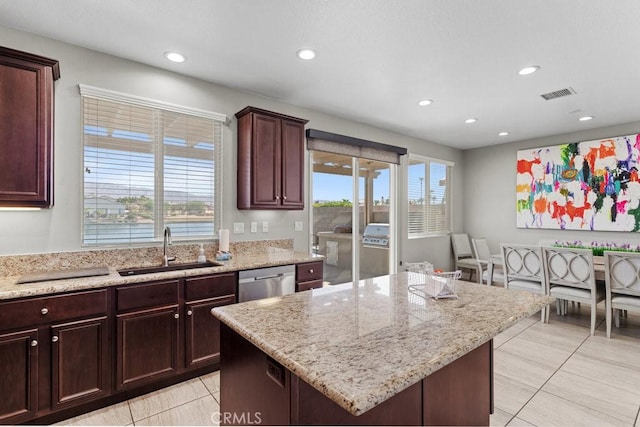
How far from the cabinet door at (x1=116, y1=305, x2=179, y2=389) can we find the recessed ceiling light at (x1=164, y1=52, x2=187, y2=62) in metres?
2.05

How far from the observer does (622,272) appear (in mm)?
3330

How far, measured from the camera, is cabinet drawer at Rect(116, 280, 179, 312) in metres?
2.23

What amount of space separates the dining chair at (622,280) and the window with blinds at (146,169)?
416 centimetres

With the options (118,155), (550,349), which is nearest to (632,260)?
(550,349)

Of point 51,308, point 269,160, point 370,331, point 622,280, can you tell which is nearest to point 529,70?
point 622,280

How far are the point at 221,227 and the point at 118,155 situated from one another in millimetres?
1109

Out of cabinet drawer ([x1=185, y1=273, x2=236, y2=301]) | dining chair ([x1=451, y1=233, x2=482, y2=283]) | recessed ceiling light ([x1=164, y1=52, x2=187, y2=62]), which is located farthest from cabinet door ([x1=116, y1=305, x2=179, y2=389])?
dining chair ([x1=451, y1=233, x2=482, y2=283])

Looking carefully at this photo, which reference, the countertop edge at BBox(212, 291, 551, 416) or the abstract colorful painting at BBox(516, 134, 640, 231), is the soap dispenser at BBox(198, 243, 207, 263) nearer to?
the countertop edge at BBox(212, 291, 551, 416)

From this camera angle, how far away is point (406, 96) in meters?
3.65

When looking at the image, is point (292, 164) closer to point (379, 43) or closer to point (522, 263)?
point (379, 43)

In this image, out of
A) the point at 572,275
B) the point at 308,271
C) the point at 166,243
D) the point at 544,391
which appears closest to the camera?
the point at 544,391

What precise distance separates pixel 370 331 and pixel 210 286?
1756 mm

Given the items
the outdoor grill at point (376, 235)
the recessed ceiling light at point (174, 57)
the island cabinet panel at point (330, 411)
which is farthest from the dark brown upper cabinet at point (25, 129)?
the outdoor grill at point (376, 235)

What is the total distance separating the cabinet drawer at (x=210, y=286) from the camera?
252 centimetres
